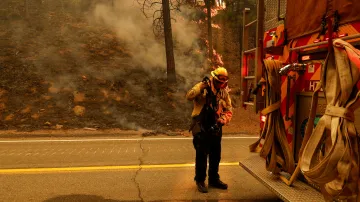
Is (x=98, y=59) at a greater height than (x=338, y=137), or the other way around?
(x=98, y=59)

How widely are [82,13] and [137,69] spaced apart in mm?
9472

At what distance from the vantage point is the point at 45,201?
4258mm

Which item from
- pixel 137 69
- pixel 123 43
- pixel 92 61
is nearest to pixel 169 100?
pixel 137 69

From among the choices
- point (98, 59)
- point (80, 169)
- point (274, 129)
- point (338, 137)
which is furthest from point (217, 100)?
point (98, 59)

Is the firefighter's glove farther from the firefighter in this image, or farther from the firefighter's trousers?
the firefighter's trousers

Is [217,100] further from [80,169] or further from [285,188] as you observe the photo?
[80,169]

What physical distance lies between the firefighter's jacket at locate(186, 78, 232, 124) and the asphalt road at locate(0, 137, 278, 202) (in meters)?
1.09

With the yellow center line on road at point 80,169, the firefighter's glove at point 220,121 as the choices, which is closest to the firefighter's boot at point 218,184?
the firefighter's glove at point 220,121

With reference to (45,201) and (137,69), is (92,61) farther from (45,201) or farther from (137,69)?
(45,201)

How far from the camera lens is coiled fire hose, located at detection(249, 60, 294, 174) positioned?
3646 millimetres

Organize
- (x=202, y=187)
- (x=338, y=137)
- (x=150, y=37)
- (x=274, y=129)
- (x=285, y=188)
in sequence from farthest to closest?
(x=150, y=37) → (x=202, y=187) → (x=274, y=129) → (x=285, y=188) → (x=338, y=137)

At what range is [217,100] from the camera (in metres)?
4.71

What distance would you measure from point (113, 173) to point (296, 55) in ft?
11.4

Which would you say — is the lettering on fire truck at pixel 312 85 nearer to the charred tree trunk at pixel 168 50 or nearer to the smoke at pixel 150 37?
the charred tree trunk at pixel 168 50
